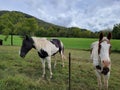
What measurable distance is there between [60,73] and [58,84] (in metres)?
1.69

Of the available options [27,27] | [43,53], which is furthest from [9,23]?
[43,53]

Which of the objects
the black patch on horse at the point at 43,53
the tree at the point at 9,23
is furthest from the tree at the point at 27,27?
the black patch on horse at the point at 43,53

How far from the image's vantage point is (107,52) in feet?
17.6

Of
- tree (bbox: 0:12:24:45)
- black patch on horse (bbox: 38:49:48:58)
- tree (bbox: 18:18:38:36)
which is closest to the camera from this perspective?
black patch on horse (bbox: 38:49:48:58)

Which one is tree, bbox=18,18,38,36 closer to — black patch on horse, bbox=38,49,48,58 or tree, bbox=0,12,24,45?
tree, bbox=0,12,24,45

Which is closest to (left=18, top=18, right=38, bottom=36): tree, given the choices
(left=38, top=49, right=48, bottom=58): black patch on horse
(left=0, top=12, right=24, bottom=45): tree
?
(left=0, top=12, right=24, bottom=45): tree

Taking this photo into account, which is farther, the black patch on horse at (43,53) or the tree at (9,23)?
the tree at (9,23)

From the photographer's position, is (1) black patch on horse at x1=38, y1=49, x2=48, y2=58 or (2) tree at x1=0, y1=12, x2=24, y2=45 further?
(2) tree at x1=0, y1=12, x2=24, y2=45

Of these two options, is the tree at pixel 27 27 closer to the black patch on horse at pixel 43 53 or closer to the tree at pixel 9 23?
the tree at pixel 9 23

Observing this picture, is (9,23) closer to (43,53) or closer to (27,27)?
(27,27)

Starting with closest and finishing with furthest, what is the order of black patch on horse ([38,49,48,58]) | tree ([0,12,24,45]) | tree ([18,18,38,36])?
black patch on horse ([38,49,48,58]) < tree ([0,12,24,45]) < tree ([18,18,38,36])

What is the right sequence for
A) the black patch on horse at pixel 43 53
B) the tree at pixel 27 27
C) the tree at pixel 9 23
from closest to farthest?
1. the black patch on horse at pixel 43 53
2. the tree at pixel 9 23
3. the tree at pixel 27 27

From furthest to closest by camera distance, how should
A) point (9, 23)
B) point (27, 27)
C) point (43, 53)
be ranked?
point (27, 27) → point (9, 23) → point (43, 53)

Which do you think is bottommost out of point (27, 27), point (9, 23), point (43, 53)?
point (43, 53)
